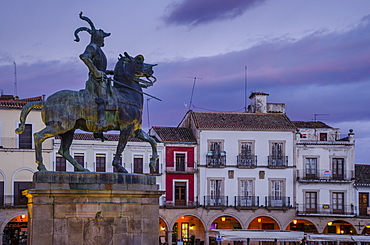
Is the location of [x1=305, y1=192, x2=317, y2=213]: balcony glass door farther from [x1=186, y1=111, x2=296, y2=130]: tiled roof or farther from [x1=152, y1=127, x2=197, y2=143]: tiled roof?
[x1=152, y1=127, x2=197, y2=143]: tiled roof

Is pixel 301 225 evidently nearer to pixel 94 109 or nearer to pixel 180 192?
pixel 180 192

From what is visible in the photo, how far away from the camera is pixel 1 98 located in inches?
1969

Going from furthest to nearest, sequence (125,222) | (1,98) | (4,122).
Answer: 1. (1,98)
2. (4,122)
3. (125,222)

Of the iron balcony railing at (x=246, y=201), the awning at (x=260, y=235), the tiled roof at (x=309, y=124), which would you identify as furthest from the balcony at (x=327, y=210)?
the awning at (x=260, y=235)

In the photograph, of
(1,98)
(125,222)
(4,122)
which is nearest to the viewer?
(125,222)

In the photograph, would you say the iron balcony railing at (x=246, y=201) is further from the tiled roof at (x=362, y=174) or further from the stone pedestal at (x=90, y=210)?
the stone pedestal at (x=90, y=210)

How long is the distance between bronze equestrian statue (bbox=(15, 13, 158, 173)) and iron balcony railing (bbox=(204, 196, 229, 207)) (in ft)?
119

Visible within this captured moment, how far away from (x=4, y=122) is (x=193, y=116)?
14.9 metres

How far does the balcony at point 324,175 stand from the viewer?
5175 cm

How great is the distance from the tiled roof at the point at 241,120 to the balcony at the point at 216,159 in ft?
6.65

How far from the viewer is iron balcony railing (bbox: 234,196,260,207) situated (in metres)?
50.9

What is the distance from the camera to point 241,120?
2079 inches

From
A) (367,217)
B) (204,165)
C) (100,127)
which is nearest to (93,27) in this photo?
(100,127)

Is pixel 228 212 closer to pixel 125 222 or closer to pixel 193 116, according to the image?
pixel 193 116
